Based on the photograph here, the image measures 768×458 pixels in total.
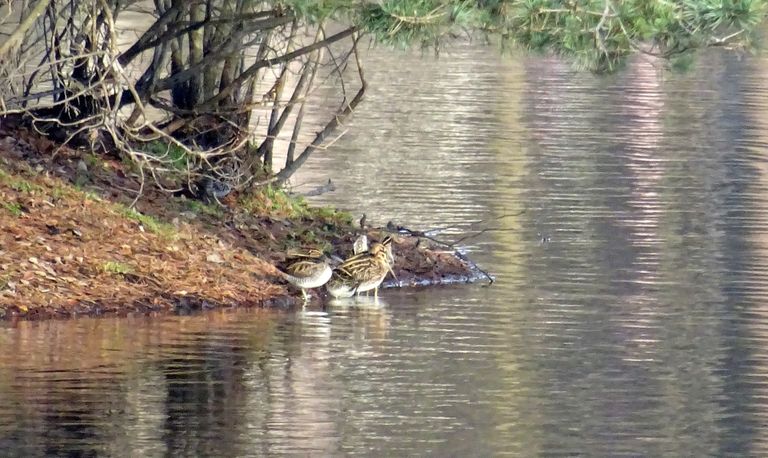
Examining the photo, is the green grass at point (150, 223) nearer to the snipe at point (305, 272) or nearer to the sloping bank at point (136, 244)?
the sloping bank at point (136, 244)

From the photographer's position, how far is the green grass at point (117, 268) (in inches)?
529

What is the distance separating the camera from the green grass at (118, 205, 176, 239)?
14375 millimetres

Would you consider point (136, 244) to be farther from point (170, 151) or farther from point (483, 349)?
point (483, 349)

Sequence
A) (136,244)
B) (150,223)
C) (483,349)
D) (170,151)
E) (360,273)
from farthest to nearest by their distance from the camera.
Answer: (170,151) → (150,223) → (360,273) → (136,244) → (483,349)

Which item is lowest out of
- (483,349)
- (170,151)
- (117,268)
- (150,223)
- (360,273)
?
(483,349)

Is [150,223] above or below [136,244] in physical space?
above

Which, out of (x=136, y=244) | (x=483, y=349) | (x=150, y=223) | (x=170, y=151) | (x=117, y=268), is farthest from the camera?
(x=170, y=151)

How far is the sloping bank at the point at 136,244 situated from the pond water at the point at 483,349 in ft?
1.34

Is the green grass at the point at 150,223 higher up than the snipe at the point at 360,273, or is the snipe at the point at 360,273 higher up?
the green grass at the point at 150,223

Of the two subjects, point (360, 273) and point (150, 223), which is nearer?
point (360, 273)

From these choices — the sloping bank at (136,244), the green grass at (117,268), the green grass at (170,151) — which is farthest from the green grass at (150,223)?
the green grass at (170,151)

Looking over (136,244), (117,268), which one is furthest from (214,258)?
(117,268)

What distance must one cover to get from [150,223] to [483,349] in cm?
370

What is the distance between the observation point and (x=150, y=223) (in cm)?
1446
